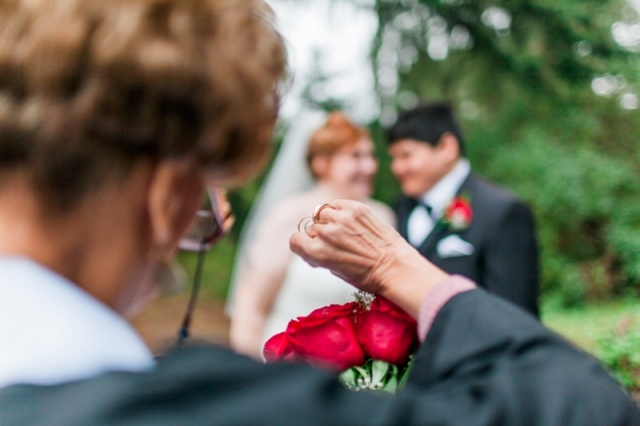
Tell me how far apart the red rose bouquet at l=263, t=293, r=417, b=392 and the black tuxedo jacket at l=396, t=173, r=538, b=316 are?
156cm

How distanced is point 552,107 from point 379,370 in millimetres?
2642

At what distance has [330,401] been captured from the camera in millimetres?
638

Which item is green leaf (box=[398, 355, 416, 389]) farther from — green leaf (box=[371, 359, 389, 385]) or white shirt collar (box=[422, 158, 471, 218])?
white shirt collar (box=[422, 158, 471, 218])

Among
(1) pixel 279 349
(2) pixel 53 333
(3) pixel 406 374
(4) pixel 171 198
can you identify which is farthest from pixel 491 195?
(2) pixel 53 333

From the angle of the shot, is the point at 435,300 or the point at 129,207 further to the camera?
the point at 435,300

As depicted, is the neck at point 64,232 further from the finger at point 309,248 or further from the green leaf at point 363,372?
the green leaf at point 363,372

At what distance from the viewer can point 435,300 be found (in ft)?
3.40

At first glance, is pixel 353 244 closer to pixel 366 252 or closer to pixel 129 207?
pixel 366 252

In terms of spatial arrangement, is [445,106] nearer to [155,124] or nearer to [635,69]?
[635,69]

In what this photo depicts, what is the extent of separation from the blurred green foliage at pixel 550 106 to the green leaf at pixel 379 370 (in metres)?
1.58

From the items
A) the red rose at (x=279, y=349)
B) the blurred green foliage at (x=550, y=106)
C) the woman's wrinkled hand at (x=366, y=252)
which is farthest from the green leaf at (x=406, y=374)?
the blurred green foliage at (x=550, y=106)

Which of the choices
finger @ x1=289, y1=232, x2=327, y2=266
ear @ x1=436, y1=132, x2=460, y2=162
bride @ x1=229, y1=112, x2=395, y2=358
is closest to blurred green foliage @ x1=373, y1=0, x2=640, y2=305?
ear @ x1=436, y1=132, x2=460, y2=162

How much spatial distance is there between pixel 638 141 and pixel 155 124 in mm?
2236

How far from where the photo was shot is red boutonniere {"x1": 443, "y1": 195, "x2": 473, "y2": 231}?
2768mm
